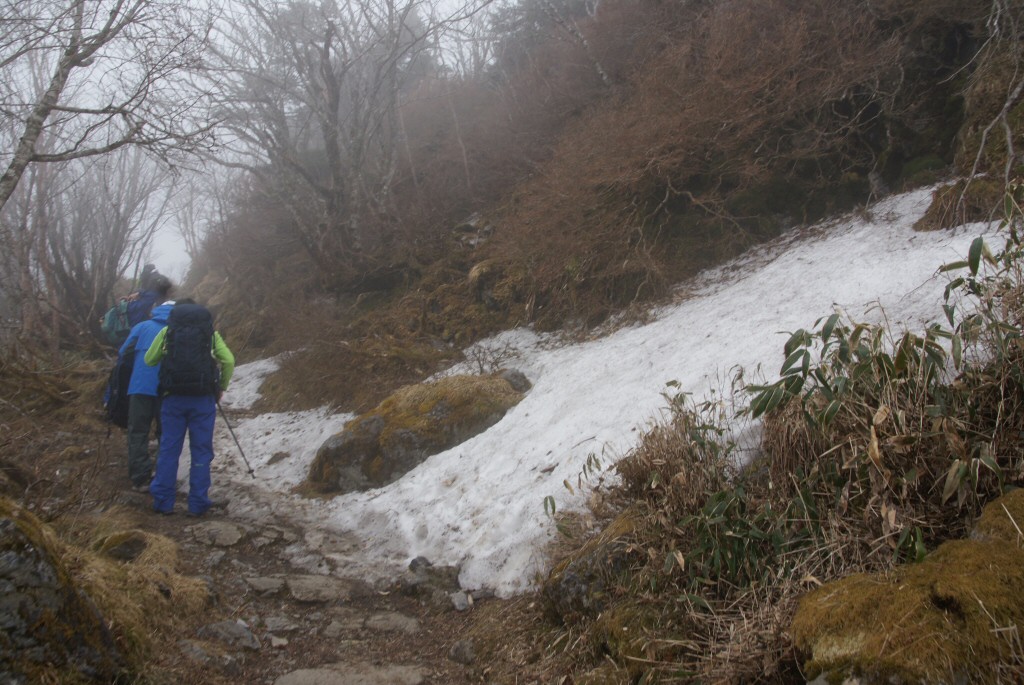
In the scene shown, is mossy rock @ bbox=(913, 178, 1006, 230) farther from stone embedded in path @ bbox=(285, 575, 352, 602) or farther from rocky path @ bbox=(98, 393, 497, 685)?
stone embedded in path @ bbox=(285, 575, 352, 602)

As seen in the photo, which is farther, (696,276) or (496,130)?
(496,130)

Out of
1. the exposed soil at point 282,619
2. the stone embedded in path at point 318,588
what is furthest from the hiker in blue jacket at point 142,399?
the stone embedded in path at point 318,588

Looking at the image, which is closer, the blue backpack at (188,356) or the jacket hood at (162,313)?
the blue backpack at (188,356)

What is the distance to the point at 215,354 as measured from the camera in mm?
6852

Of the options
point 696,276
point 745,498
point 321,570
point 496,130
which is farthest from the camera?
point 496,130

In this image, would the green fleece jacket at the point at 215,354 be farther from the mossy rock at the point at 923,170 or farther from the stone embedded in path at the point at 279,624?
the mossy rock at the point at 923,170

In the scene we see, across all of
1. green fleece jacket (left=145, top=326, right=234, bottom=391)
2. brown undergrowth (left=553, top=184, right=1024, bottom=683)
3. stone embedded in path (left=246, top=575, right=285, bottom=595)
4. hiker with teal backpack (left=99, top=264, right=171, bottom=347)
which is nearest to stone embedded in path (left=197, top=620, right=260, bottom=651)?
stone embedded in path (left=246, top=575, right=285, bottom=595)

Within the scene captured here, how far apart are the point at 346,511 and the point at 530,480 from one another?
2.15 m

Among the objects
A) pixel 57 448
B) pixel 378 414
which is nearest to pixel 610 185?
pixel 378 414

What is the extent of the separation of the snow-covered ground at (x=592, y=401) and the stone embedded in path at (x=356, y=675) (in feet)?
3.08

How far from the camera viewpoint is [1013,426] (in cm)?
284

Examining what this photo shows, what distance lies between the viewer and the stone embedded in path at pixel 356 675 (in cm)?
346

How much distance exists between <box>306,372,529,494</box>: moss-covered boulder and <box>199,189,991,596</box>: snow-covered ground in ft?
0.81

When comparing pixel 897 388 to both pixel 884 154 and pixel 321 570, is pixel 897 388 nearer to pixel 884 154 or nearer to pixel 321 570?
pixel 321 570
